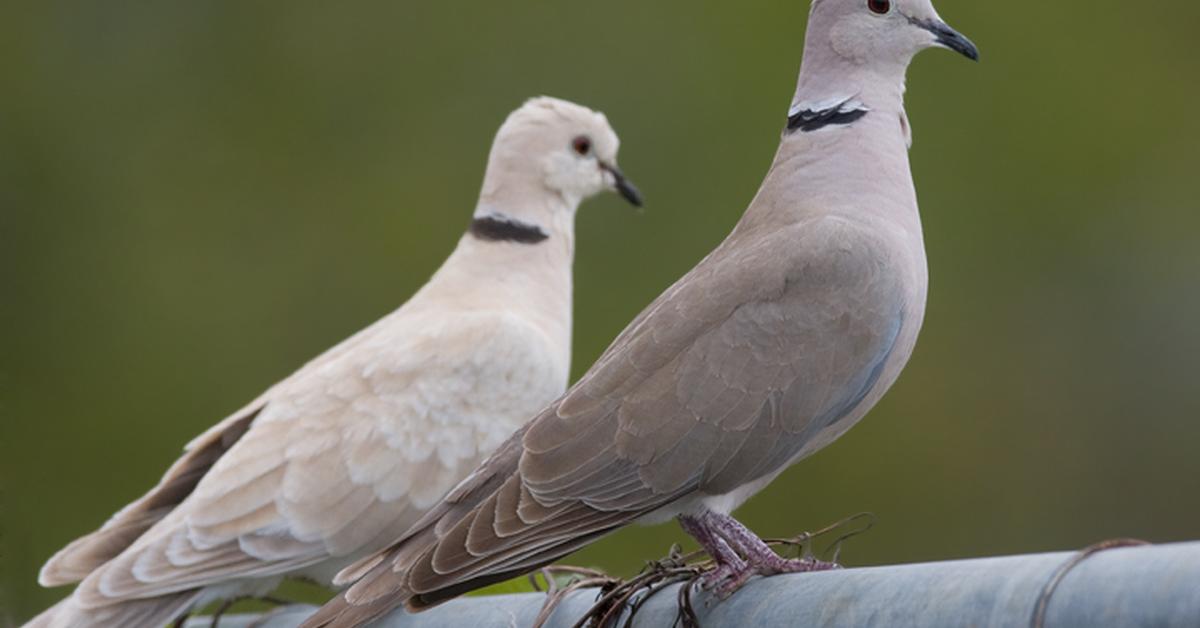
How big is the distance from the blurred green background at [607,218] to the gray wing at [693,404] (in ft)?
19.4

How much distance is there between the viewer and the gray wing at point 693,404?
302 centimetres

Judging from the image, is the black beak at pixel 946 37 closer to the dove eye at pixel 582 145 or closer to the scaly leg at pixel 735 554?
the scaly leg at pixel 735 554

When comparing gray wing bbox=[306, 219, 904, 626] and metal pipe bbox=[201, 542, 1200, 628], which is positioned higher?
gray wing bbox=[306, 219, 904, 626]

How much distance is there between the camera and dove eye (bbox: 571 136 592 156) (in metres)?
5.75

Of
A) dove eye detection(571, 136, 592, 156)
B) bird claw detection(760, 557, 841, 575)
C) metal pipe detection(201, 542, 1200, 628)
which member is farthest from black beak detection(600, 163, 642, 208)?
metal pipe detection(201, 542, 1200, 628)

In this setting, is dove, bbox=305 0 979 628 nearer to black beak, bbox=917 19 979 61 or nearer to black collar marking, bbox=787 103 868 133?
black collar marking, bbox=787 103 868 133

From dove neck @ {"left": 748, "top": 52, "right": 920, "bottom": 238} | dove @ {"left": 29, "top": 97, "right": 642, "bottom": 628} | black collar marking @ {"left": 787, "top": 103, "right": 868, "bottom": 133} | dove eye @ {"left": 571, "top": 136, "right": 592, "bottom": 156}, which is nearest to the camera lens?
dove neck @ {"left": 748, "top": 52, "right": 920, "bottom": 238}

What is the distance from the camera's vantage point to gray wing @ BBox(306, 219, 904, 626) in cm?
302

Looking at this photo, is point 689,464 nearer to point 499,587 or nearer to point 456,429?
point 499,587

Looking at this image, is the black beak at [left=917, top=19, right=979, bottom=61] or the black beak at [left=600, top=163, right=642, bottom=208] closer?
the black beak at [left=917, top=19, right=979, bottom=61]

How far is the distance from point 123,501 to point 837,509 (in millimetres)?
3676

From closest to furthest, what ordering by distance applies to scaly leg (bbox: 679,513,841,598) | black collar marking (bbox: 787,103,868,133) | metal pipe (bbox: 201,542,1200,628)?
metal pipe (bbox: 201,542,1200,628)
scaly leg (bbox: 679,513,841,598)
black collar marking (bbox: 787,103,868,133)

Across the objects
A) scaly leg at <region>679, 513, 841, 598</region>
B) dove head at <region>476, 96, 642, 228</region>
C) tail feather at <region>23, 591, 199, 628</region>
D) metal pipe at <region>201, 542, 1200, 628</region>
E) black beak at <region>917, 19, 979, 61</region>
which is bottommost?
scaly leg at <region>679, 513, 841, 598</region>

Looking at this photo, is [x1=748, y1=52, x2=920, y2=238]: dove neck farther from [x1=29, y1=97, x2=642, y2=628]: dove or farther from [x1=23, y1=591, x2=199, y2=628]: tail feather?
[x1=23, y1=591, x2=199, y2=628]: tail feather
